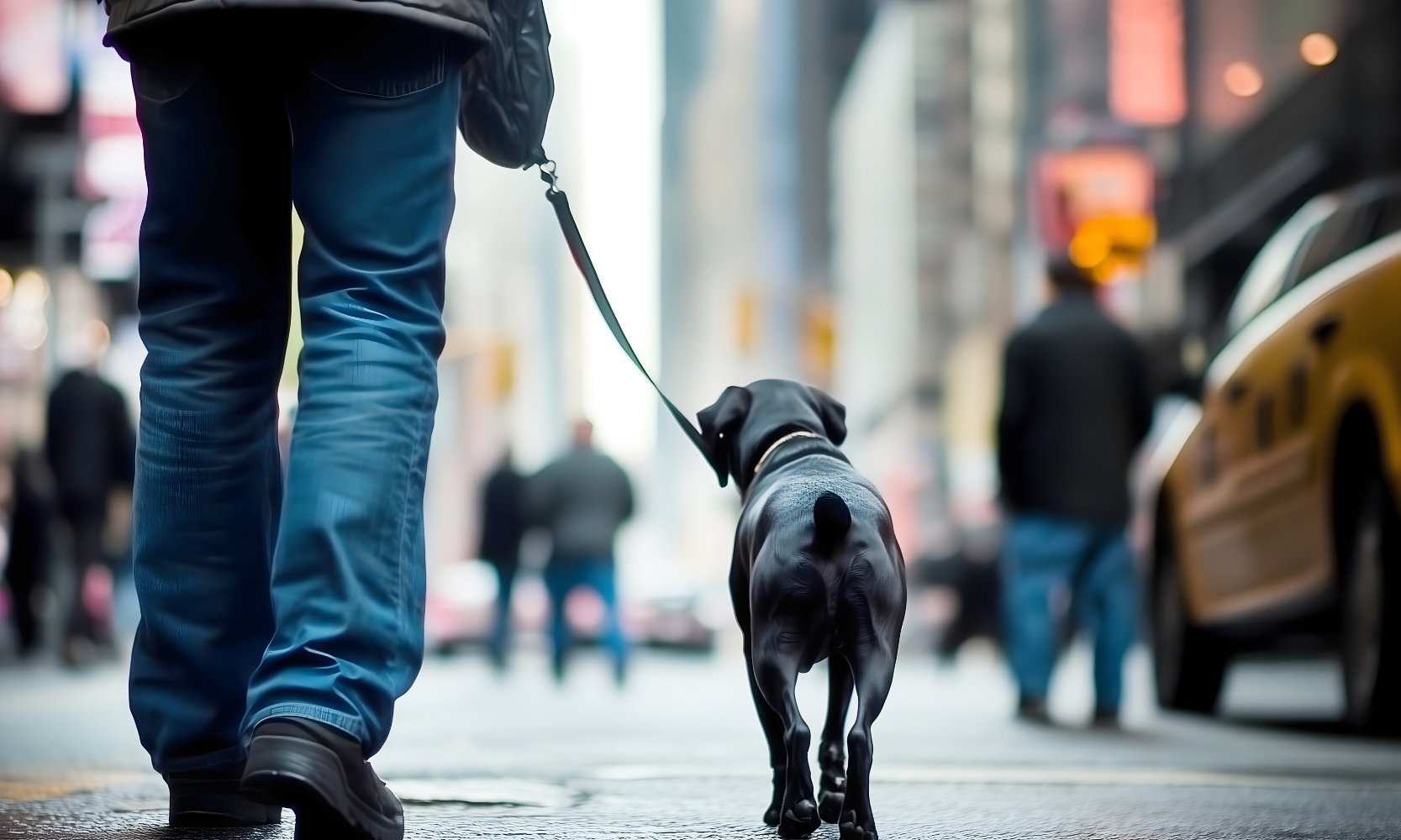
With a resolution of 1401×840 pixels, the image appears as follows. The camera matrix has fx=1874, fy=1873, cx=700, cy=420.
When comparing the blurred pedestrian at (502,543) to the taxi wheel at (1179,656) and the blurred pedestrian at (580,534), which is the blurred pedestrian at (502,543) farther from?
the taxi wheel at (1179,656)

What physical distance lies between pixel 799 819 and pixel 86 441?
10.2 m

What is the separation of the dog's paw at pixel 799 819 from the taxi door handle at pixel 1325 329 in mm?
3578

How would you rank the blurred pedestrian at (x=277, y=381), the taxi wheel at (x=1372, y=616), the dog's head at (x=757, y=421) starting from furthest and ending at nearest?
1. the taxi wheel at (x=1372, y=616)
2. the dog's head at (x=757, y=421)
3. the blurred pedestrian at (x=277, y=381)

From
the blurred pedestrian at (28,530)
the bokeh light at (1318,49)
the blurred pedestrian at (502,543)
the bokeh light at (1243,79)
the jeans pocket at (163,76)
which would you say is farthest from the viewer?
the bokeh light at (1243,79)

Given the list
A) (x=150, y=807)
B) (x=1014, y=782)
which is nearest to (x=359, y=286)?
(x=150, y=807)

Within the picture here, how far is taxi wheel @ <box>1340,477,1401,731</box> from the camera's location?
226 inches

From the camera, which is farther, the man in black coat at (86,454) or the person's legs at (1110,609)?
the man in black coat at (86,454)

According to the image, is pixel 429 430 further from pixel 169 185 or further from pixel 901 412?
pixel 901 412

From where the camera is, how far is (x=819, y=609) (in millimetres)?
3158

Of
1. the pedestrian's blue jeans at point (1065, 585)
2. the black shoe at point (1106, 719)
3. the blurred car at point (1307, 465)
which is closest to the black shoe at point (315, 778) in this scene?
the blurred car at point (1307, 465)

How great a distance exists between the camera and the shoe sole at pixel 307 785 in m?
2.37

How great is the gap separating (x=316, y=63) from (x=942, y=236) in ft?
153

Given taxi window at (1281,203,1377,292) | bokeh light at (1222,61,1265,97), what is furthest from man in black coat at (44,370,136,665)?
bokeh light at (1222,61,1265,97)

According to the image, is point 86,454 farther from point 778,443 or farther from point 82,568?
point 778,443
